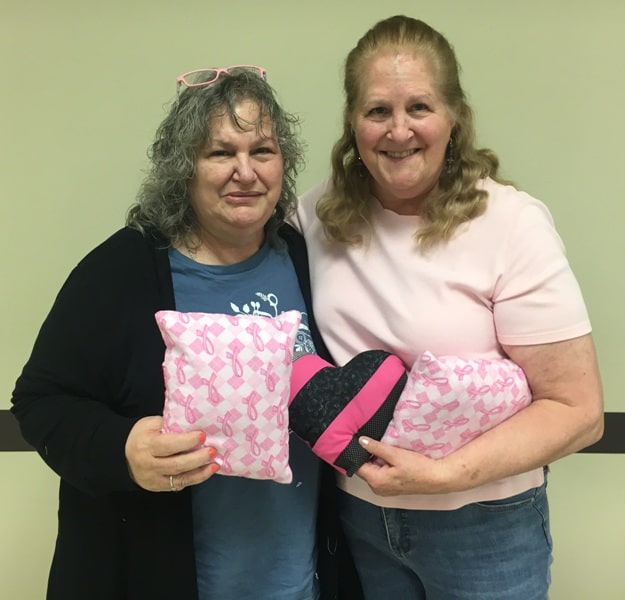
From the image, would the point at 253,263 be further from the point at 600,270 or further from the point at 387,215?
the point at 600,270

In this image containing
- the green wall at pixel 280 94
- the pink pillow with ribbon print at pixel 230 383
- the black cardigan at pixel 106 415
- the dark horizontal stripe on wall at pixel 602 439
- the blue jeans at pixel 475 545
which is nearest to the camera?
the pink pillow with ribbon print at pixel 230 383

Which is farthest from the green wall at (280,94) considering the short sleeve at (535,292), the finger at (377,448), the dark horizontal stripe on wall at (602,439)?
the finger at (377,448)

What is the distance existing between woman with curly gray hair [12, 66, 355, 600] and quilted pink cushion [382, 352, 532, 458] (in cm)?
26

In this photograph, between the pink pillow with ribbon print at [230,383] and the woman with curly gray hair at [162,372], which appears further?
the woman with curly gray hair at [162,372]

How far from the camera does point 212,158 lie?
1.09 metres

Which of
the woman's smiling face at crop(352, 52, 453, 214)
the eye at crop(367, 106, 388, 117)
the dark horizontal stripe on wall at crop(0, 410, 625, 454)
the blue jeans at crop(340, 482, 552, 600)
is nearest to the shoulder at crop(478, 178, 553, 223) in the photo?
the woman's smiling face at crop(352, 52, 453, 214)

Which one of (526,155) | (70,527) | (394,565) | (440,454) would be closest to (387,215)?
(440,454)

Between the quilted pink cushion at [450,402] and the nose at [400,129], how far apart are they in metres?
0.41

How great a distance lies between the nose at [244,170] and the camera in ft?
3.51

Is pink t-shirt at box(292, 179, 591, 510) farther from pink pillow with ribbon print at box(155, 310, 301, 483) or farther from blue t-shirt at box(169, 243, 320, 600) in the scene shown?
pink pillow with ribbon print at box(155, 310, 301, 483)

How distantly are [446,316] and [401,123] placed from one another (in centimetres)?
37

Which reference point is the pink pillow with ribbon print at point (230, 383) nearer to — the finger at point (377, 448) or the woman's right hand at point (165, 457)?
the woman's right hand at point (165, 457)

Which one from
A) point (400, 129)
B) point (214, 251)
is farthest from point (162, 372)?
point (400, 129)

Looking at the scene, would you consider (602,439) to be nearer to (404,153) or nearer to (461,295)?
(461,295)
